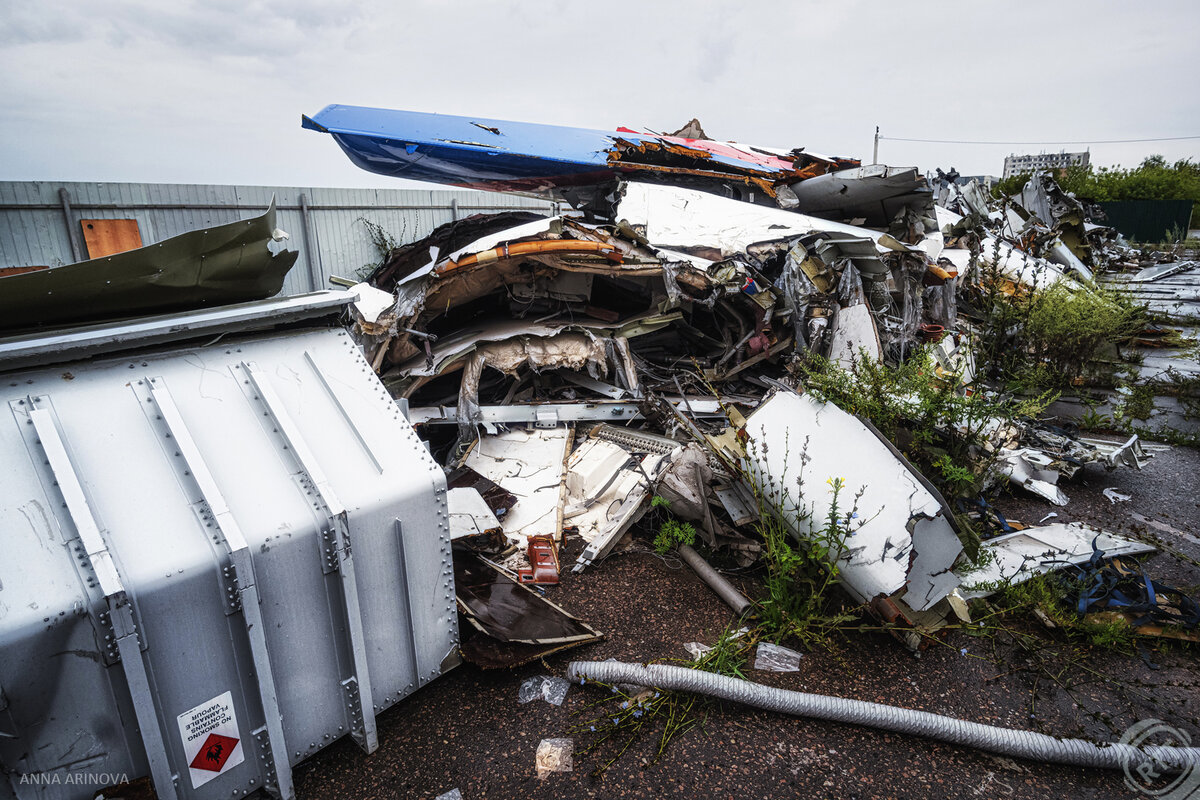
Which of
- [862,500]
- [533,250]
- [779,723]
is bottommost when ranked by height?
Answer: [779,723]

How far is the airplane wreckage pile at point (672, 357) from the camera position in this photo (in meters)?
3.07

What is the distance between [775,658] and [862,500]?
2.96ft

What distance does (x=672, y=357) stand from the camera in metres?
5.82

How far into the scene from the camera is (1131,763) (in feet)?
7.55

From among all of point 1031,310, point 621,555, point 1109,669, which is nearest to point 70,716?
point 621,555

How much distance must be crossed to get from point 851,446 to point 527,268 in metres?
3.09

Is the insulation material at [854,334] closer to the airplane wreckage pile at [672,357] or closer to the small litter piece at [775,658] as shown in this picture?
the airplane wreckage pile at [672,357]

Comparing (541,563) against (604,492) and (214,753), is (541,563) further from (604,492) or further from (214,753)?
(214,753)

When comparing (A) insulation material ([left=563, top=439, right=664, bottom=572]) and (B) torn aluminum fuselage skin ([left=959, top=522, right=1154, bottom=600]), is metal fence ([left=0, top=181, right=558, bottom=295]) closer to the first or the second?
(A) insulation material ([left=563, top=439, right=664, bottom=572])

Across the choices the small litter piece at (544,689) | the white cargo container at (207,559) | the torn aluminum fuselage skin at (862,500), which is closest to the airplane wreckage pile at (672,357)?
the torn aluminum fuselage skin at (862,500)

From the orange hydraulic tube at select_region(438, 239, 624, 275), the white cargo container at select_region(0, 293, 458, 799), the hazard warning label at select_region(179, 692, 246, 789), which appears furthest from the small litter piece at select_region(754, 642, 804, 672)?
the orange hydraulic tube at select_region(438, 239, 624, 275)

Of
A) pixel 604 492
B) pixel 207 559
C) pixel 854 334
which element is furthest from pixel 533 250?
pixel 207 559

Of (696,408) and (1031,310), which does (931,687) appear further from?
(1031,310)

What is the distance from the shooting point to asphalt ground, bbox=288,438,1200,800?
2.28 m
